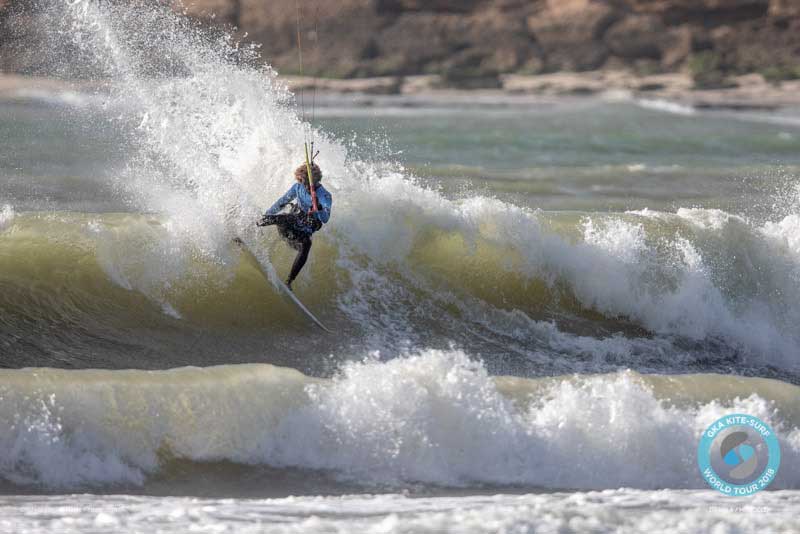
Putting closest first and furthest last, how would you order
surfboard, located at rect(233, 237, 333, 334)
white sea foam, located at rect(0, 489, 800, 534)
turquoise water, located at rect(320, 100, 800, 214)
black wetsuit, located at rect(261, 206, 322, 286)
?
1. white sea foam, located at rect(0, 489, 800, 534)
2. black wetsuit, located at rect(261, 206, 322, 286)
3. surfboard, located at rect(233, 237, 333, 334)
4. turquoise water, located at rect(320, 100, 800, 214)

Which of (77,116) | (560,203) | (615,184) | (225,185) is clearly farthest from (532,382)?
(77,116)

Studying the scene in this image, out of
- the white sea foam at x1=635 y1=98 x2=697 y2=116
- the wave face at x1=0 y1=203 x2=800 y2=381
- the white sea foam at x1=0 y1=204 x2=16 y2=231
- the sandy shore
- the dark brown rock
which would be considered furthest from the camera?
the dark brown rock

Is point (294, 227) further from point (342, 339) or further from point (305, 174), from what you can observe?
point (342, 339)

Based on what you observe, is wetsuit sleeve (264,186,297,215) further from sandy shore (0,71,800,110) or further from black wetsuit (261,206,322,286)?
sandy shore (0,71,800,110)

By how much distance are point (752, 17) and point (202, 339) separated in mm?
49136

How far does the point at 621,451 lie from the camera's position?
679cm

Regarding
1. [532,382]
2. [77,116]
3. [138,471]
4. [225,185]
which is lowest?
[138,471]

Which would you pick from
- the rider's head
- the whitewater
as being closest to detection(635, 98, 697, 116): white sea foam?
the whitewater

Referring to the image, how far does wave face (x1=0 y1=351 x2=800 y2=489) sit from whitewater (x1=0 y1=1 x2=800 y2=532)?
16 millimetres

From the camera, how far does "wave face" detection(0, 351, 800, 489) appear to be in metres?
6.27

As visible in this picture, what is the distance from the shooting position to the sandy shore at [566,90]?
43906mm

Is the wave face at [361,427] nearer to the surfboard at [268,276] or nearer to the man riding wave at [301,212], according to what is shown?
the man riding wave at [301,212]

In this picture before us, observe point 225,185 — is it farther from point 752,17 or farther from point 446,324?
point 752,17

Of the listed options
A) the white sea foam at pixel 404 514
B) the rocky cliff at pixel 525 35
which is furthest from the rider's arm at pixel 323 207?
the rocky cliff at pixel 525 35
